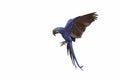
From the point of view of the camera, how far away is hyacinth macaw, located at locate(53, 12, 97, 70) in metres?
3.14

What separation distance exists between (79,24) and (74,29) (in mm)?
73

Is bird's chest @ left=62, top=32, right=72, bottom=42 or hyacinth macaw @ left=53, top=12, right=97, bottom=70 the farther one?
bird's chest @ left=62, top=32, right=72, bottom=42

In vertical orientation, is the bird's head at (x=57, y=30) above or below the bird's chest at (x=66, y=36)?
above

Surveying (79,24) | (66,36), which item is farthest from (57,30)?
(79,24)

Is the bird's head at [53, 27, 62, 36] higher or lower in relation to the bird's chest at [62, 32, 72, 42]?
higher

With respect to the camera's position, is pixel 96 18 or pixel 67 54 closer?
pixel 96 18

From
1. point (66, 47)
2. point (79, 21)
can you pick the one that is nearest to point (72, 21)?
point (79, 21)

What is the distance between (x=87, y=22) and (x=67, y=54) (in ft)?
1.17

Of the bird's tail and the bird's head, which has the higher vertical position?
the bird's head

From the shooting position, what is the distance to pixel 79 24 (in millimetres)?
3195

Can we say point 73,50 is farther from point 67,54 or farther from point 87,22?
point 87,22

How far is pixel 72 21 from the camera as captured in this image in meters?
3.19

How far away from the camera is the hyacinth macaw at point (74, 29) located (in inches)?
124

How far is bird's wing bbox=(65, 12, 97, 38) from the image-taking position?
3131 millimetres
